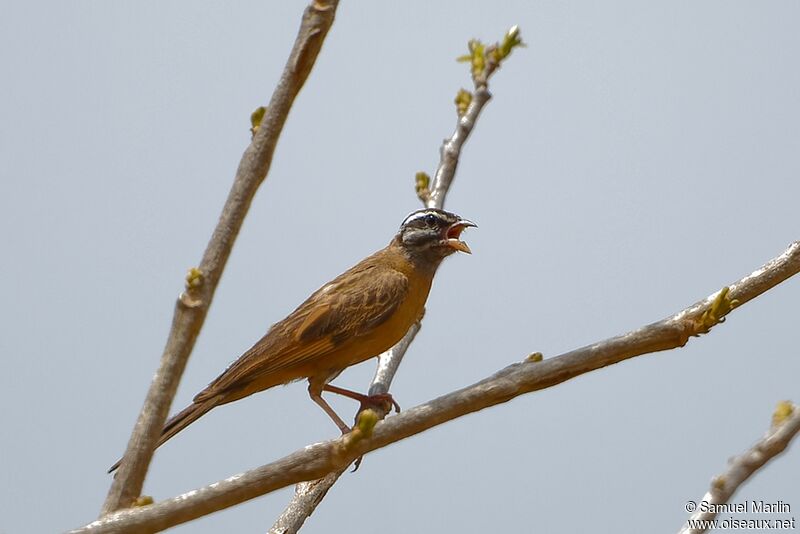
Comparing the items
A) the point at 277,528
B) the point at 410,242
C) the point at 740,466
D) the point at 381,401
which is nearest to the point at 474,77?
the point at 410,242

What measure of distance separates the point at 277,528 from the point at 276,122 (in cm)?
298

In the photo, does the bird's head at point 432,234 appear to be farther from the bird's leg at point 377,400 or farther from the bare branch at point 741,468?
the bare branch at point 741,468

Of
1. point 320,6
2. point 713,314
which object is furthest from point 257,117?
point 713,314

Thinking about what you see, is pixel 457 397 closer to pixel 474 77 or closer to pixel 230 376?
pixel 230 376

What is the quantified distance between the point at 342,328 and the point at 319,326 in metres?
0.17

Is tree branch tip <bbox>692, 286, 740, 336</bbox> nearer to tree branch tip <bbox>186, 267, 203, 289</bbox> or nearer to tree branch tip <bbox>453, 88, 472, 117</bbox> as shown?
tree branch tip <bbox>186, 267, 203, 289</bbox>

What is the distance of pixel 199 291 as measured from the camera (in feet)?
13.0

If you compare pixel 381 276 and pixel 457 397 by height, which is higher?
pixel 381 276

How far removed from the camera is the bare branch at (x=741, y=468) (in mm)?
3717

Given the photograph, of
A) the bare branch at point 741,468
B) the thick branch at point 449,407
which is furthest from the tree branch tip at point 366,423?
the bare branch at point 741,468

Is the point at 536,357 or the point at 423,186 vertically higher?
the point at 423,186

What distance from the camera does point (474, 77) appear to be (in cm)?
777

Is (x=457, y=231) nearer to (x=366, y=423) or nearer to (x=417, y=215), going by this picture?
(x=417, y=215)

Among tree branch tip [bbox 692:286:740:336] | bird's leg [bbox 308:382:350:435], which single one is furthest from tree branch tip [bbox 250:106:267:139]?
bird's leg [bbox 308:382:350:435]
